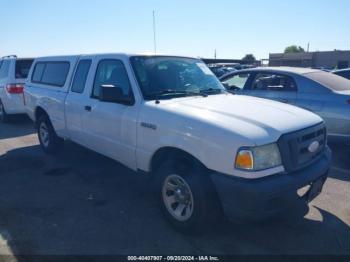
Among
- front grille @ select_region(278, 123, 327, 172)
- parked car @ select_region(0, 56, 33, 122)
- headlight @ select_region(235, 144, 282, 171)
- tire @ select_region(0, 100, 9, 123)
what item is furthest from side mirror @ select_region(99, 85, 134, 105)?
tire @ select_region(0, 100, 9, 123)

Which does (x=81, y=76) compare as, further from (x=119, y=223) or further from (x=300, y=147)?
(x=300, y=147)

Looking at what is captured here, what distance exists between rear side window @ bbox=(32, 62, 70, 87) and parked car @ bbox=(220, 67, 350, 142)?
303 cm

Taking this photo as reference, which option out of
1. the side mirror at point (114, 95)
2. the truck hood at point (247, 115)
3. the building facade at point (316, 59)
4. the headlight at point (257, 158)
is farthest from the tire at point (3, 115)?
the building facade at point (316, 59)

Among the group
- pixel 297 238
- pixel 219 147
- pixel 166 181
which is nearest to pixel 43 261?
pixel 166 181

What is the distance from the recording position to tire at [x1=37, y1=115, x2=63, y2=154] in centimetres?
655

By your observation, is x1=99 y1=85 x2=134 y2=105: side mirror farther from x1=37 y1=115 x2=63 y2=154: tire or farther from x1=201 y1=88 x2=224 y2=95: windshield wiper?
x1=37 y1=115 x2=63 y2=154: tire

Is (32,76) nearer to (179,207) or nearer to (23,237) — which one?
(23,237)

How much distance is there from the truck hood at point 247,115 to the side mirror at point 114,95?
1.60 feet

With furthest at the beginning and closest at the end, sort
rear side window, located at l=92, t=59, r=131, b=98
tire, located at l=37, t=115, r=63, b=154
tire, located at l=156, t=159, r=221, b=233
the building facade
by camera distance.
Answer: the building facade
tire, located at l=37, t=115, r=63, b=154
rear side window, located at l=92, t=59, r=131, b=98
tire, located at l=156, t=159, r=221, b=233

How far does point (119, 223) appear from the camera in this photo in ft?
12.8

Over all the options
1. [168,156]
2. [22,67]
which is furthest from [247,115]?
[22,67]

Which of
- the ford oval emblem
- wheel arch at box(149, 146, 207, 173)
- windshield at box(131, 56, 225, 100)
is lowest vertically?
wheel arch at box(149, 146, 207, 173)

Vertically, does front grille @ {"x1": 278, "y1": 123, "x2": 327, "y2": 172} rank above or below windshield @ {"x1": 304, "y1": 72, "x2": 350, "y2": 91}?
below

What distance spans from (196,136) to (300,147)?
3.46 feet
